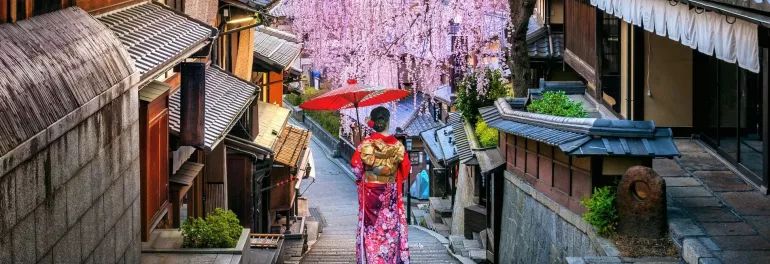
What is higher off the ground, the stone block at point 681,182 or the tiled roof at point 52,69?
the tiled roof at point 52,69

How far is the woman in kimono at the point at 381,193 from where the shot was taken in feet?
41.2

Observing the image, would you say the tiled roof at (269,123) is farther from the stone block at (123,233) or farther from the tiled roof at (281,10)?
the stone block at (123,233)

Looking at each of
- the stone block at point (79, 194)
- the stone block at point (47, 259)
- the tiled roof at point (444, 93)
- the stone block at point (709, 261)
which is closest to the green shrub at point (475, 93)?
the tiled roof at point (444, 93)

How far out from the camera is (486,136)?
23250 millimetres

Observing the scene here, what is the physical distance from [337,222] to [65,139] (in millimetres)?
31254

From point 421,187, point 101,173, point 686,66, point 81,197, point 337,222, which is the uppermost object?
point 686,66

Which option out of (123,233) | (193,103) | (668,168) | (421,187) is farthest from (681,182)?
(421,187)

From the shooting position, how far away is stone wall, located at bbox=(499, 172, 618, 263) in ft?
44.6

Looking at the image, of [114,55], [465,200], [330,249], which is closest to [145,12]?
[114,55]

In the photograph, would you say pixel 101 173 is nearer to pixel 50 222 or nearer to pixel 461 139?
pixel 50 222

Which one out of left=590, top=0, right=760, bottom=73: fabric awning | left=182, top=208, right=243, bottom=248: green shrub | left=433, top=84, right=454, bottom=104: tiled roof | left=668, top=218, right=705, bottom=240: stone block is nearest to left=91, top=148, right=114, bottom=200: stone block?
left=182, top=208, right=243, bottom=248: green shrub

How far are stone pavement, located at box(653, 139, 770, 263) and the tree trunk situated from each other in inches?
245

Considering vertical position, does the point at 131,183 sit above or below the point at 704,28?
below

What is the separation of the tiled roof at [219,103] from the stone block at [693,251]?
20.7 ft
